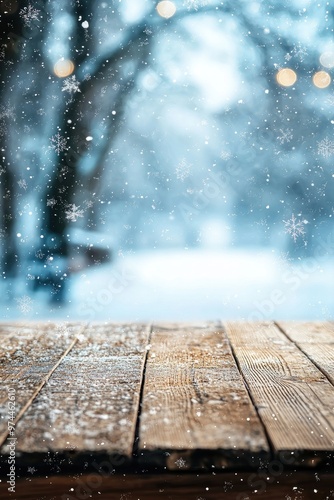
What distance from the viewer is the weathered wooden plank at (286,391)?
0.74 metres

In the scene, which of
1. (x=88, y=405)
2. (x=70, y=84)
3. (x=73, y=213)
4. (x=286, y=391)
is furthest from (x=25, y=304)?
(x=286, y=391)

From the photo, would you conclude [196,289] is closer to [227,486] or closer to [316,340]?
[316,340]

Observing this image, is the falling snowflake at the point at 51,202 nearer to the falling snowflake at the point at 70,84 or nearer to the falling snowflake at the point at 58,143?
the falling snowflake at the point at 58,143

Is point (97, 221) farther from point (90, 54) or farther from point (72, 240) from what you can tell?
point (90, 54)

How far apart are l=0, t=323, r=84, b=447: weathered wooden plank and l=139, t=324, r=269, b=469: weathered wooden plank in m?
0.22

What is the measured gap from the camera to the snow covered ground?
222cm

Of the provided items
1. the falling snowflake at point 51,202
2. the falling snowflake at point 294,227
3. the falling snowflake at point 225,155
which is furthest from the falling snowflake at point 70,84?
the falling snowflake at point 294,227

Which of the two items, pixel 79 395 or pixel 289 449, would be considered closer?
pixel 289 449

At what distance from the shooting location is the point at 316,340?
4.47 feet

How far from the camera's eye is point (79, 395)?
918 mm

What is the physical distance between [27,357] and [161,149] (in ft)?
4.83

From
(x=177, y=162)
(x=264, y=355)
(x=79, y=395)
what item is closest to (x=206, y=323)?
(x=264, y=355)

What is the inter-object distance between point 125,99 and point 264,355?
1.62 meters

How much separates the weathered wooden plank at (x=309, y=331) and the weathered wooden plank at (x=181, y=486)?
0.69m
